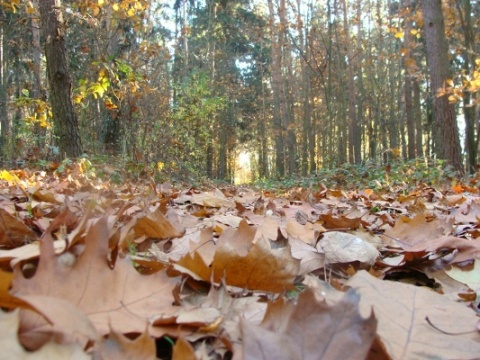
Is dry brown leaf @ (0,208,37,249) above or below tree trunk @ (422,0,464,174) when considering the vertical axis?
below

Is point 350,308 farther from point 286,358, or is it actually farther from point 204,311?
point 204,311

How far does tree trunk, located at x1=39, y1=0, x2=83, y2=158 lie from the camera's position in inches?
231

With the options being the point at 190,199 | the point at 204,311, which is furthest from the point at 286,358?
the point at 190,199

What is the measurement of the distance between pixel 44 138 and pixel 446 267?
7605 mm

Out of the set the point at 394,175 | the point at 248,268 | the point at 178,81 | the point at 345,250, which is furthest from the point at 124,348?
the point at 178,81

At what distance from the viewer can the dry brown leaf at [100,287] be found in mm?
713

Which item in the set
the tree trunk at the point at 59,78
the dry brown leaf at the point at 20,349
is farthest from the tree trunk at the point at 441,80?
the dry brown leaf at the point at 20,349

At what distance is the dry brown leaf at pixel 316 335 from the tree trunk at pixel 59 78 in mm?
5943

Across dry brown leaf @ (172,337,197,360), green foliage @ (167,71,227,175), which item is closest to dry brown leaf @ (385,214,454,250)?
dry brown leaf @ (172,337,197,360)

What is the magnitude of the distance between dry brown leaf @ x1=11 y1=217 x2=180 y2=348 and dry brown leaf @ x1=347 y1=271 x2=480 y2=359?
0.40 metres

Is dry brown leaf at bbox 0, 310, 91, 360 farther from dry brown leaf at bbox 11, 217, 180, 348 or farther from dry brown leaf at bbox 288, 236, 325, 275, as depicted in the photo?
dry brown leaf at bbox 288, 236, 325, 275

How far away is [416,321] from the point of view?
819 millimetres

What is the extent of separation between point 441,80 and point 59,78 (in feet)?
21.4

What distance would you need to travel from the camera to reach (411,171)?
7699mm
